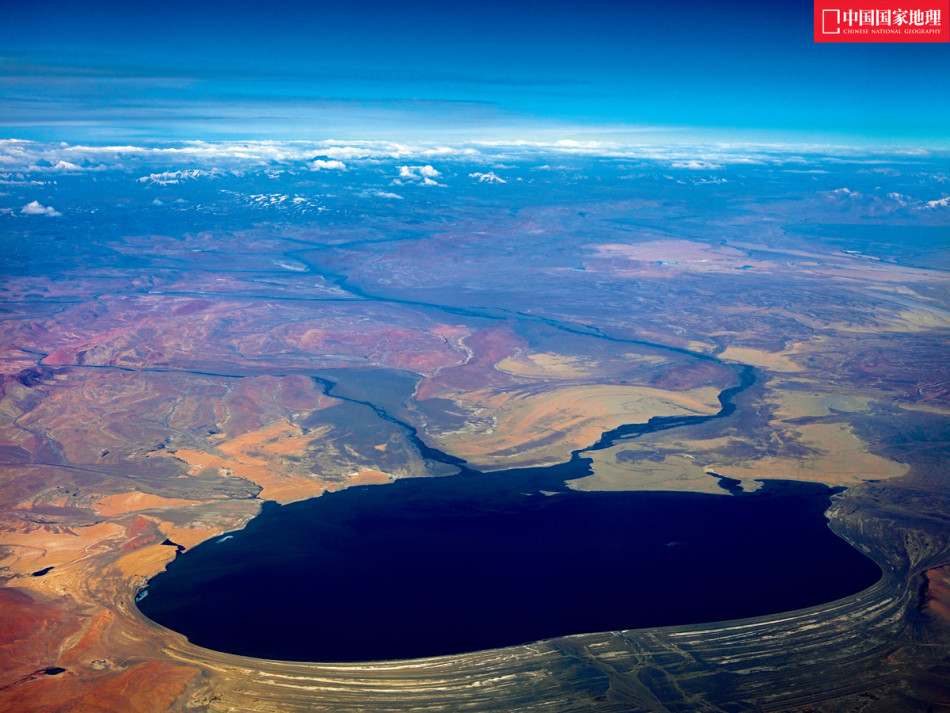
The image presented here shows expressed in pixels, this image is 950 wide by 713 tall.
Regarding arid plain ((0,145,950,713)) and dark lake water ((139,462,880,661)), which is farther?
dark lake water ((139,462,880,661))

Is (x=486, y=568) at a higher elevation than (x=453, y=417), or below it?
below

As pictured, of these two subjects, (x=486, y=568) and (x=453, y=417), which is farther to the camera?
(x=453, y=417)

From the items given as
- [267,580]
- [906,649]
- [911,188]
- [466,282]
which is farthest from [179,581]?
[911,188]

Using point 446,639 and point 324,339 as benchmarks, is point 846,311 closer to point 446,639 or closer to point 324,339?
point 324,339
